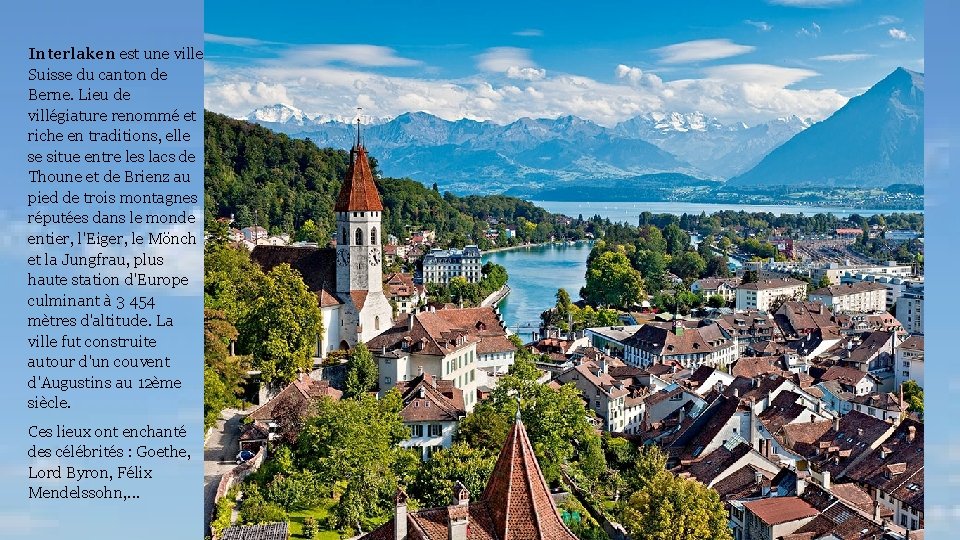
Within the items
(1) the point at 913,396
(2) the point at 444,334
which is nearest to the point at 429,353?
(2) the point at 444,334

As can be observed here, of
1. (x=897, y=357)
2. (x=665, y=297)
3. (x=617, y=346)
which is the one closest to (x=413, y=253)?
(x=665, y=297)

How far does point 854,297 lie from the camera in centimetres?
4912

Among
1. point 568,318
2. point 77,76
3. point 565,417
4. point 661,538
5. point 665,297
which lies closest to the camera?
point 77,76

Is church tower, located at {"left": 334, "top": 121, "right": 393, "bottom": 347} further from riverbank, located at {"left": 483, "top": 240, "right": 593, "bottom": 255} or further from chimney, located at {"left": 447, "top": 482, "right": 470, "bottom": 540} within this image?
riverbank, located at {"left": 483, "top": 240, "right": 593, "bottom": 255}

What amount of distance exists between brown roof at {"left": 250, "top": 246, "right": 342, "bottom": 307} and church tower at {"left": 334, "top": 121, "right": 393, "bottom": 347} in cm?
24

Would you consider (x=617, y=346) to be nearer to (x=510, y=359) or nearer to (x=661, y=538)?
(x=510, y=359)

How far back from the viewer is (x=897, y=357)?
28922mm

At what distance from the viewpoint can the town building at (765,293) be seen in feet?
158

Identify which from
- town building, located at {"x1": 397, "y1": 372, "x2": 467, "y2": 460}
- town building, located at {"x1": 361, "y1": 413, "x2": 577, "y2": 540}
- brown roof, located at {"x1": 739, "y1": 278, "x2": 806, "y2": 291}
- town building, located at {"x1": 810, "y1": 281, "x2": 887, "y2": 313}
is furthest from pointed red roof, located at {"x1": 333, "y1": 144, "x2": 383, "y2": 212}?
town building, located at {"x1": 810, "y1": 281, "x2": 887, "y2": 313}

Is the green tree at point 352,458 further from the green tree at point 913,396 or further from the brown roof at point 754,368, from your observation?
the green tree at point 913,396

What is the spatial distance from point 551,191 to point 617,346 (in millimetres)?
146449

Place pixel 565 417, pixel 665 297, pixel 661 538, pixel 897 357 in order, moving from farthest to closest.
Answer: pixel 665 297 → pixel 897 357 → pixel 565 417 → pixel 661 538

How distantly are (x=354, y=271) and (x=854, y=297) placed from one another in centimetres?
3469

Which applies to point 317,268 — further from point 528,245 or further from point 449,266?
point 528,245
